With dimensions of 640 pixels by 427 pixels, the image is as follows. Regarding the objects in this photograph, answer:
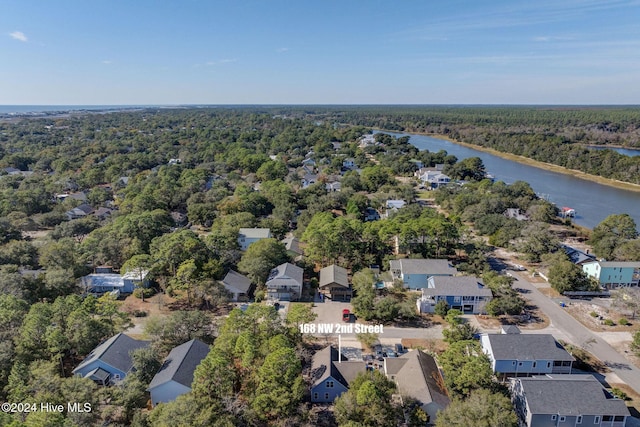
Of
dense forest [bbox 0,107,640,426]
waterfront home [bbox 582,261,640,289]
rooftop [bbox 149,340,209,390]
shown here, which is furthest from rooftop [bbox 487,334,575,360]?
rooftop [bbox 149,340,209,390]

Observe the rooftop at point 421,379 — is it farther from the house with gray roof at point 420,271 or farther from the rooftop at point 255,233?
the rooftop at point 255,233

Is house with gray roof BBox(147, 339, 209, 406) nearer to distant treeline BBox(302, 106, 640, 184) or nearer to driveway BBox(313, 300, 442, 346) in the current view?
driveway BBox(313, 300, 442, 346)

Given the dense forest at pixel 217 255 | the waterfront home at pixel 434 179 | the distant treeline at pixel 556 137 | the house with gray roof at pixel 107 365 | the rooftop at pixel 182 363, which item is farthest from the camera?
the distant treeline at pixel 556 137

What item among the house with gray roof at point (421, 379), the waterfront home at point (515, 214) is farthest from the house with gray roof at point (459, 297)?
the waterfront home at point (515, 214)

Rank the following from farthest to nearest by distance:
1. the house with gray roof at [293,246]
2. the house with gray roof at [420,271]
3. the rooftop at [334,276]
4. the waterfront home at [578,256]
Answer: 1. the waterfront home at [578,256]
2. the house with gray roof at [293,246]
3. the house with gray roof at [420,271]
4. the rooftop at [334,276]

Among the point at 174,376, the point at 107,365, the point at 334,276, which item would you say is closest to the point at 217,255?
the point at 334,276

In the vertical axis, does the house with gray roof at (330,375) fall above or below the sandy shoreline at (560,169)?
below

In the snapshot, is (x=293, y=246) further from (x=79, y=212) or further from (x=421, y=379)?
(x=79, y=212)
